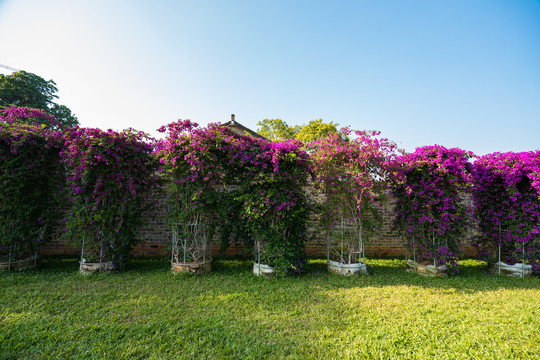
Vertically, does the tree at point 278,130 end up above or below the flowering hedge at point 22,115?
above

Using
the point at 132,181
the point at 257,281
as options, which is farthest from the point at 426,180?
the point at 132,181

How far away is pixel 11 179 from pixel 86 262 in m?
2.32

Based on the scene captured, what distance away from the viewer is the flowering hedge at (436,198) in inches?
221

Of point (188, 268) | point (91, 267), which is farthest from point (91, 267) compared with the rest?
point (188, 268)

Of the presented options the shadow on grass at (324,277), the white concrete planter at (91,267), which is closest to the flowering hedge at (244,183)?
the shadow on grass at (324,277)

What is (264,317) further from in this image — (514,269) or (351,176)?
(514,269)

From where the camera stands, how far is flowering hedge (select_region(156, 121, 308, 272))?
5.30m

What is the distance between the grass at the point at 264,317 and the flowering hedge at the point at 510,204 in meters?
0.87

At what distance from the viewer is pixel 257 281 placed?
5.18m

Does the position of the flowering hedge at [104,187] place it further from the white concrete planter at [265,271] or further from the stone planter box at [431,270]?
the stone planter box at [431,270]

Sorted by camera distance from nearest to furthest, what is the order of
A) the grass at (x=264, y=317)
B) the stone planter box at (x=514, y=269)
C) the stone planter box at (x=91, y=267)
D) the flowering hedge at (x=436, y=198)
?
the grass at (x=264, y=317)
the stone planter box at (x=91, y=267)
the flowering hedge at (x=436, y=198)
the stone planter box at (x=514, y=269)

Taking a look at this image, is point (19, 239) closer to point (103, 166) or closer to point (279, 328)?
point (103, 166)

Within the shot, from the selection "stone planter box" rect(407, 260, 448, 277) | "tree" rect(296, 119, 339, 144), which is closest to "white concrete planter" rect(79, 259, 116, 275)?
"stone planter box" rect(407, 260, 448, 277)

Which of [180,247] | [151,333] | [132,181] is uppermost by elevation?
[132,181]
